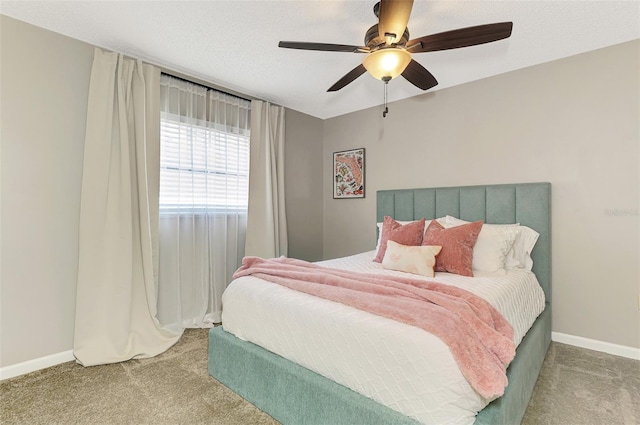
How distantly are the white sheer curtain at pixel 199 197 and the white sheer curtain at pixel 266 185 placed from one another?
102mm

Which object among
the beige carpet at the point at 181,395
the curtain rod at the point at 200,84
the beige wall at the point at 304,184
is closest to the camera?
the beige carpet at the point at 181,395

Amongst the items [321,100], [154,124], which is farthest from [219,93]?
[321,100]

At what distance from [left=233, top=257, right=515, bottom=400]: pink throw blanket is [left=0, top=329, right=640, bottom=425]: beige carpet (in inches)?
28.3

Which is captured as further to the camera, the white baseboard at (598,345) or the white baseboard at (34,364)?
the white baseboard at (598,345)

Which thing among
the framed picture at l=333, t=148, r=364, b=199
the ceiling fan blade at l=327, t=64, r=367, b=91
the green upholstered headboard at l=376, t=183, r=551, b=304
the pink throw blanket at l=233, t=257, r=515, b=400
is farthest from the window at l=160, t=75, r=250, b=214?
the green upholstered headboard at l=376, t=183, r=551, b=304

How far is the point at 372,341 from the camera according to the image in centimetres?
137

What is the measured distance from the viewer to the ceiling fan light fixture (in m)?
1.76

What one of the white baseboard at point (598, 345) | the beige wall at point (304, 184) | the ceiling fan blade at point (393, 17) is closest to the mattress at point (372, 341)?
the white baseboard at point (598, 345)

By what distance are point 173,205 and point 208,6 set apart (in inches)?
66.8

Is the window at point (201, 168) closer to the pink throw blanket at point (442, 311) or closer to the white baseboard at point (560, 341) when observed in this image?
the white baseboard at point (560, 341)

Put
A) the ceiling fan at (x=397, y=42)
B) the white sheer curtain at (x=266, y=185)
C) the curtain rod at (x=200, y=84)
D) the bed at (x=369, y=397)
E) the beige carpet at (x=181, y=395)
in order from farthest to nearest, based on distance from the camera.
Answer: the white sheer curtain at (x=266, y=185) < the curtain rod at (x=200, y=84) < the beige carpet at (x=181, y=395) < the ceiling fan at (x=397, y=42) < the bed at (x=369, y=397)

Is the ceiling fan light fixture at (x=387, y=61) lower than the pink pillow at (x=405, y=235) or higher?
higher

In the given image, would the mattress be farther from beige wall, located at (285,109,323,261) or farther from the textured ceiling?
beige wall, located at (285,109,323,261)

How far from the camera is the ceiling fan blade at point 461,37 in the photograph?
5.44 feet
